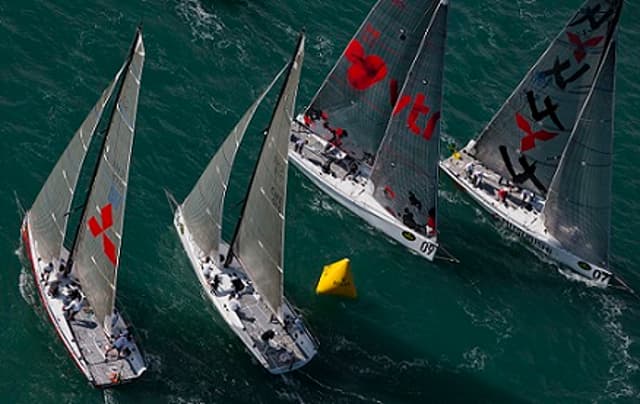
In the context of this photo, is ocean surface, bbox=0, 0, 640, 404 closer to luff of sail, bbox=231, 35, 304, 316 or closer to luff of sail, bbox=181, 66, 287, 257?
luff of sail, bbox=181, 66, 287, 257

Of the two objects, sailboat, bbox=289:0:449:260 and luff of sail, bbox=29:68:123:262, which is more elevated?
sailboat, bbox=289:0:449:260

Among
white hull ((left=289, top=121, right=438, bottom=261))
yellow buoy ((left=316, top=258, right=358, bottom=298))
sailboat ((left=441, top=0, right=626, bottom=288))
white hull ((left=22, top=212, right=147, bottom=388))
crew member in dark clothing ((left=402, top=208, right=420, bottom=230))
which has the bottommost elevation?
white hull ((left=22, top=212, right=147, bottom=388))

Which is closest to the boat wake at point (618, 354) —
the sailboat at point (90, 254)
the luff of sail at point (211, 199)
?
the luff of sail at point (211, 199)

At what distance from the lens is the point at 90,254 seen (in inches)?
3364

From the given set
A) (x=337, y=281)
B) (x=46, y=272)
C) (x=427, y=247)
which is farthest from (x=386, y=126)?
(x=46, y=272)

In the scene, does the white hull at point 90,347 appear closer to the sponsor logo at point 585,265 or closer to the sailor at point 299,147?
the sailor at point 299,147

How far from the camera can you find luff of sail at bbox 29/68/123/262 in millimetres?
83875

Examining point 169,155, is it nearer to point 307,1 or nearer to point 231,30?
point 231,30

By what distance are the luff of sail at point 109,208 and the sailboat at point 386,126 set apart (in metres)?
24.0

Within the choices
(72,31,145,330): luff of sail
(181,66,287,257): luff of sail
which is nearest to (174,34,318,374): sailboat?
(181,66,287,257): luff of sail

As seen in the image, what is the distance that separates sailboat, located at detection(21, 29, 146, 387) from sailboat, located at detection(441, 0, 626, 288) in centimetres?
3416

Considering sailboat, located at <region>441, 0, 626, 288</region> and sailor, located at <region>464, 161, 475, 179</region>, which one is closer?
sailboat, located at <region>441, 0, 626, 288</region>

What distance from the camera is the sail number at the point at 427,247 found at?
99.6 metres

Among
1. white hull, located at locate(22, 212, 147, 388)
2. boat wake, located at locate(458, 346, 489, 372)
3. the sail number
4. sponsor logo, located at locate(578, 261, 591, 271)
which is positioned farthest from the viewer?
sponsor logo, located at locate(578, 261, 591, 271)
